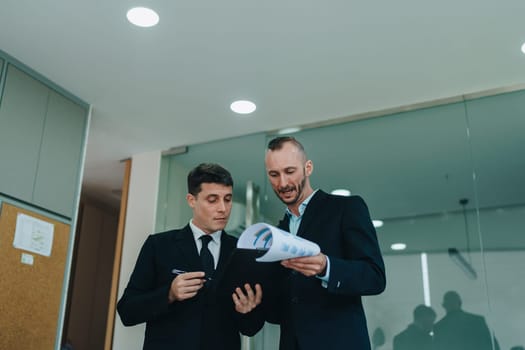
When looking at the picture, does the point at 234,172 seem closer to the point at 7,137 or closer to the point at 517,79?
the point at 7,137

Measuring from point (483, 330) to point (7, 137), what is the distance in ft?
9.24

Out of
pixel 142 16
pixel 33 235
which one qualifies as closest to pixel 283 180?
Result: pixel 142 16

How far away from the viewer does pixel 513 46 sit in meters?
3.21

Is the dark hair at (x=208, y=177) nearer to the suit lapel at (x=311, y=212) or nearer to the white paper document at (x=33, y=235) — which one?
the suit lapel at (x=311, y=212)

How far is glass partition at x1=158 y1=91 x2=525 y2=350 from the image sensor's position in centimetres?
332

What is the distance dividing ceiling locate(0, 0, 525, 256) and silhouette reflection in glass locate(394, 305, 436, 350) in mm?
602

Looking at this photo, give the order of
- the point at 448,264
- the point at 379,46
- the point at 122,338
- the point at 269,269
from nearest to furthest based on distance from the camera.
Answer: the point at 269,269, the point at 379,46, the point at 448,264, the point at 122,338

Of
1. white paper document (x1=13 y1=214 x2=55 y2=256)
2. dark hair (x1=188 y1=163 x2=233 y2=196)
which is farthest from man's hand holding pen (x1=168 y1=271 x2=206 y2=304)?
white paper document (x1=13 y1=214 x2=55 y2=256)

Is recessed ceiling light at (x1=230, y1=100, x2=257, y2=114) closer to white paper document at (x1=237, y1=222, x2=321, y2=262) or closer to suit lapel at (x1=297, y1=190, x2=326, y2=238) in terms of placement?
suit lapel at (x1=297, y1=190, x2=326, y2=238)

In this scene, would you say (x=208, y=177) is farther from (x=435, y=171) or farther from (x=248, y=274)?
(x=435, y=171)

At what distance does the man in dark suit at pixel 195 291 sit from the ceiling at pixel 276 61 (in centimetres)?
105

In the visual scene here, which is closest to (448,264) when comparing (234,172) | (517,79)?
(517,79)

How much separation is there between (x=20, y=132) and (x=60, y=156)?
0.34 metres

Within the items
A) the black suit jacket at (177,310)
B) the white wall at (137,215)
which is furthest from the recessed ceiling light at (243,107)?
the black suit jacket at (177,310)
